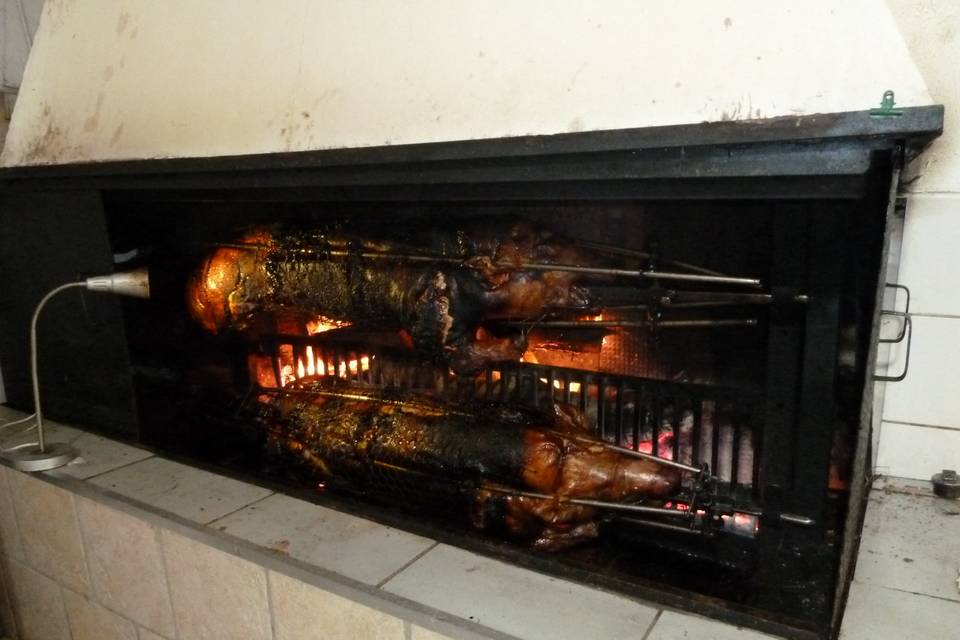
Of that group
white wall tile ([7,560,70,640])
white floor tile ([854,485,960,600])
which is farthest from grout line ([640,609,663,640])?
white wall tile ([7,560,70,640])

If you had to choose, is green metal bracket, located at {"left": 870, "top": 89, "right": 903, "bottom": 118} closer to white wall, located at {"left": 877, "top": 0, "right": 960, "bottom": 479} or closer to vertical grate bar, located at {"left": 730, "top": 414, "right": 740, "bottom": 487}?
white wall, located at {"left": 877, "top": 0, "right": 960, "bottom": 479}

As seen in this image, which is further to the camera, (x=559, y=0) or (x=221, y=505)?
(x=221, y=505)

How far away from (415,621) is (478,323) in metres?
0.67

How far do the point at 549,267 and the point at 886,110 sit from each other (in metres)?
0.67

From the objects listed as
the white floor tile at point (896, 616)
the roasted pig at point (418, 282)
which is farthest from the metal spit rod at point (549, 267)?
the white floor tile at point (896, 616)

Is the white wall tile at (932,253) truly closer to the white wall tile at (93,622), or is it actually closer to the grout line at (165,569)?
the grout line at (165,569)

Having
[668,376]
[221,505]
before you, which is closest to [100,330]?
[221,505]

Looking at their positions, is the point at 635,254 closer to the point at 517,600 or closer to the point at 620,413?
the point at 620,413

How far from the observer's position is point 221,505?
1507 millimetres

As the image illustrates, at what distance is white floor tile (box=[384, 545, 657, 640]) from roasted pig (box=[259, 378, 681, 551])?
21 cm

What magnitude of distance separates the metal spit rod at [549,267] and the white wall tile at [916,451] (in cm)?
62

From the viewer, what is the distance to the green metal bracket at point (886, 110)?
2.59 ft

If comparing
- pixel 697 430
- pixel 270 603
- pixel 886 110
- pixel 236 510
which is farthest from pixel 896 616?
pixel 236 510

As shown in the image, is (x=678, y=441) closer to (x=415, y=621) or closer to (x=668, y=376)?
(x=668, y=376)
